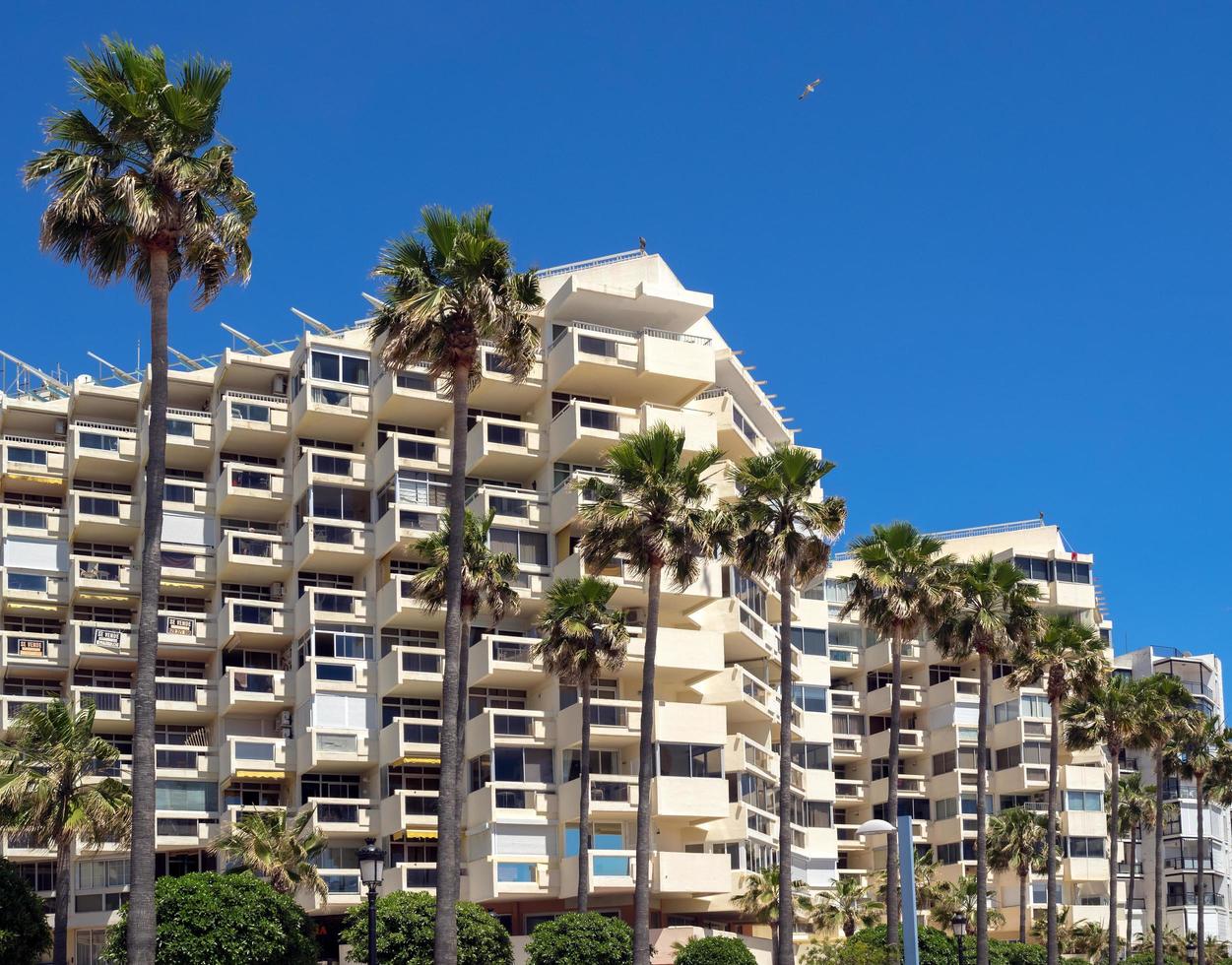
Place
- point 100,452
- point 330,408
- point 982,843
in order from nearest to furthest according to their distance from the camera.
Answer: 1. point 982,843
2. point 330,408
3. point 100,452

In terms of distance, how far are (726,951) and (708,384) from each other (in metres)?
26.2

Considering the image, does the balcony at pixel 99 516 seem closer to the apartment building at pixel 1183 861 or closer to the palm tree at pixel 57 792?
the palm tree at pixel 57 792

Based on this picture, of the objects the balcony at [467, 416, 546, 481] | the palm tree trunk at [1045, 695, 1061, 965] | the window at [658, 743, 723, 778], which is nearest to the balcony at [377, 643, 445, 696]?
the balcony at [467, 416, 546, 481]

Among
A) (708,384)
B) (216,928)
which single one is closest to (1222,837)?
(708,384)

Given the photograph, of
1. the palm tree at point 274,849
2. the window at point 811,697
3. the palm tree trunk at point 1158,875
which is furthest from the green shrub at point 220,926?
the palm tree trunk at point 1158,875

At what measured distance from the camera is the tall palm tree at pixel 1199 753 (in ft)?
323

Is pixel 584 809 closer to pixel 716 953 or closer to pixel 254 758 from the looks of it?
pixel 716 953

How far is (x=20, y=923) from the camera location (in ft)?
168

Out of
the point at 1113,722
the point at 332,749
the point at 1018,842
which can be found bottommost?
the point at 1018,842

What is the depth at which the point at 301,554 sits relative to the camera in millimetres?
81688

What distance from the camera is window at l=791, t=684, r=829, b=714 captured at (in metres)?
96.9

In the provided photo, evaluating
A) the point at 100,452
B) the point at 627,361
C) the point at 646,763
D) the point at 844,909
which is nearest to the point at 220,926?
the point at 646,763

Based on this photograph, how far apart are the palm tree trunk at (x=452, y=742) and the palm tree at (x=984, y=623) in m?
31.7

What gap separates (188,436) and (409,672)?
58.3 ft
